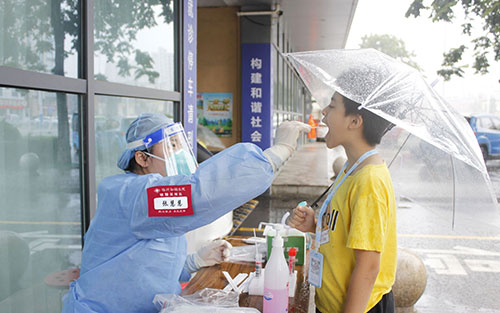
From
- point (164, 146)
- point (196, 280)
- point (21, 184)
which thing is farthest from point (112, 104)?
point (196, 280)

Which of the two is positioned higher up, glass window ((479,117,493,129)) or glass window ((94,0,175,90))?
glass window ((94,0,175,90))

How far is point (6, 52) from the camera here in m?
2.20

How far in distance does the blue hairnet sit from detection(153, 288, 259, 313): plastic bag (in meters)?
0.66

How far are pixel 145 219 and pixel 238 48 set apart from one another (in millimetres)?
8756

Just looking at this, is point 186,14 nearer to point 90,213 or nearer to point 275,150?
point 90,213

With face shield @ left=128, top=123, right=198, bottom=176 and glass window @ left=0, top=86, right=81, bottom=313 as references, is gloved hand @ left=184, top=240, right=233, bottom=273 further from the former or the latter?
glass window @ left=0, top=86, right=81, bottom=313

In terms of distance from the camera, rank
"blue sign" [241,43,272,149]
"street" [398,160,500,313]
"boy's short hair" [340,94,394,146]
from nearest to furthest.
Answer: "boy's short hair" [340,94,394,146] → "street" [398,160,500,313] → "blue sign" [241,43,272,149]

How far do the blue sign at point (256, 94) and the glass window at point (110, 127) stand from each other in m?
6.02

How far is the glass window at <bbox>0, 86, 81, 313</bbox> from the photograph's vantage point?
2287 mm

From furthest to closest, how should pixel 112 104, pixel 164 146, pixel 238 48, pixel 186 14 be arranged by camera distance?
pixel 238 48, pixel 186 14, pixel 112 104, pixel 164 146

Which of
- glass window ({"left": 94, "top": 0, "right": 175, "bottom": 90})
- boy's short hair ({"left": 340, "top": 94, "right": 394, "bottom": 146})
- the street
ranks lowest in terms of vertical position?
the street

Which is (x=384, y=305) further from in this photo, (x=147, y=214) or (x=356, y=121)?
(x=147, y=214)

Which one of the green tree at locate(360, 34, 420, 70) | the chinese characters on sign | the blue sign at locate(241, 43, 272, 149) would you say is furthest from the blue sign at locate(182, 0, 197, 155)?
the green tree at locate(360, 34, 420, 70)

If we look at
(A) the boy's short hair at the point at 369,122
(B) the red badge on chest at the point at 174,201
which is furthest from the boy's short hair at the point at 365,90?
(B) the red badge on chest at the point at 174,201
